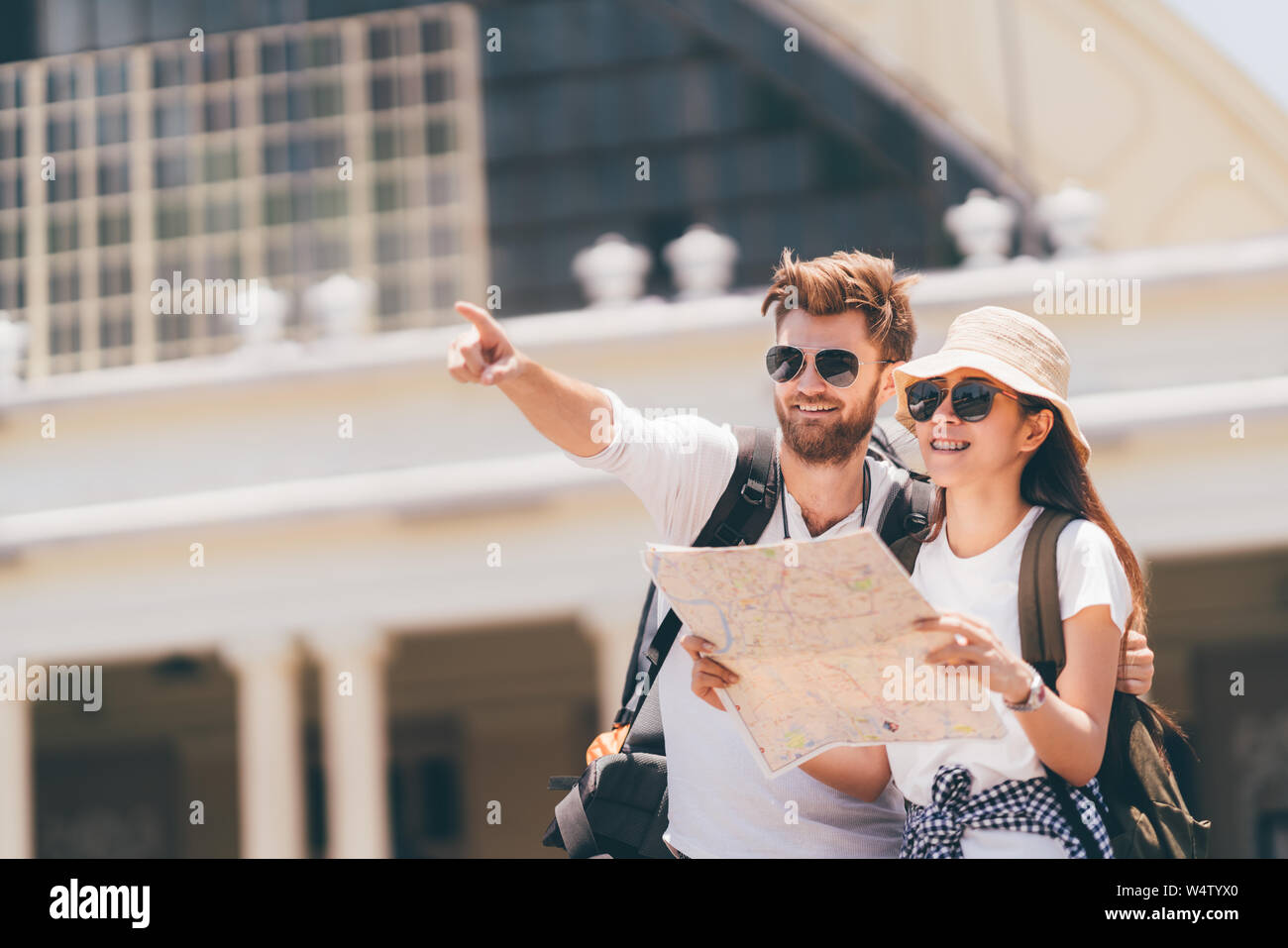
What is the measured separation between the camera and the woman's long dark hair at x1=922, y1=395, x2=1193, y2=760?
3596 mm

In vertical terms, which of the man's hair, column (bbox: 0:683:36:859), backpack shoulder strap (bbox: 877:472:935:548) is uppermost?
the man's hair

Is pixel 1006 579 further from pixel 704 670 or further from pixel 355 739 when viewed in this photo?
pixel 355 739

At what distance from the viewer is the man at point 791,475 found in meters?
3.88

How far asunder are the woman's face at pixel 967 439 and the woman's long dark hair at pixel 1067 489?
74 mm

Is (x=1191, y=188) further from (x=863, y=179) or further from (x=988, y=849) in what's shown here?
(x=988, y=849)

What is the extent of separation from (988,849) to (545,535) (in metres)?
11.1

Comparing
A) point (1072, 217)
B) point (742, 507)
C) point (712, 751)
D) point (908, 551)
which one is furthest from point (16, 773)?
point (908, 551)

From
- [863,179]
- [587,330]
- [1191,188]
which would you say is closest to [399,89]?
[863,179]

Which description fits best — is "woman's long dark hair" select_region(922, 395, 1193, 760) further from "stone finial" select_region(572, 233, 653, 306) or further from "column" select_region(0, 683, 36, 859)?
"column" select_region(0, 683, 36, 859)

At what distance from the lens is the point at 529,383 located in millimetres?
3668

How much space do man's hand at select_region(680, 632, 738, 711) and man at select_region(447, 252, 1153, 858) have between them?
468 millimetres

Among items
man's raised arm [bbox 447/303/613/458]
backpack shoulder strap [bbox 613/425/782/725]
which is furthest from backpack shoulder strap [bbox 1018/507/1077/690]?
man's raised arm [bbox 447/303/613/458]

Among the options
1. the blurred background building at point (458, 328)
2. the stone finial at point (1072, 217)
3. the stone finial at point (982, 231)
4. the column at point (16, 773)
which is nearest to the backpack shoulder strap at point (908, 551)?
the blurred background building at point (458, 328)

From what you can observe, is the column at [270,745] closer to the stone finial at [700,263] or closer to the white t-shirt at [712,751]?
the stone finial at [700,263]
